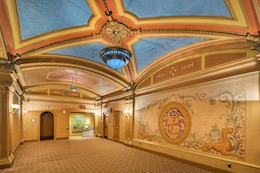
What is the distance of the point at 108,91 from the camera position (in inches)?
418

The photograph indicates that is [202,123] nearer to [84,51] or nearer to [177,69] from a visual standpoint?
[177,69]

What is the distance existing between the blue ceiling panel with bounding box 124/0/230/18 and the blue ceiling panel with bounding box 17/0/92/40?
1159 mm

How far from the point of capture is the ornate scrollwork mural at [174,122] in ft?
17.4

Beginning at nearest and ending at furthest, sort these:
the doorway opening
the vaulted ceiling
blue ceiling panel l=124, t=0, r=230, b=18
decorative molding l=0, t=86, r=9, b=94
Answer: blue ceiling panel l=124, t=0, r=230, b=18
the vaulted ceiling
decorative molding l=0, t=86, r=9, b=94
the doorway opening

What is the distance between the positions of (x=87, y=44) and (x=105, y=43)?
632 millimetres

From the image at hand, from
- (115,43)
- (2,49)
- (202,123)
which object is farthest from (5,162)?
(202,123)

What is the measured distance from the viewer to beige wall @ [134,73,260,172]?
3.75 meters

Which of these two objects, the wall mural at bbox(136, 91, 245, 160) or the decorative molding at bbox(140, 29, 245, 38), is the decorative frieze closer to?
the wall mural at bbox(136, 91, 245, 160)

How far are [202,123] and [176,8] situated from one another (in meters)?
3.39

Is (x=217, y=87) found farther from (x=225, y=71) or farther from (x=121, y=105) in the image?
(x=121, y=105)

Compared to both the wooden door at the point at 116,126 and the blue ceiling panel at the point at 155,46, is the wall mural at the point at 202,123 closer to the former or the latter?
the blue ceiling panel at the point at 155,46

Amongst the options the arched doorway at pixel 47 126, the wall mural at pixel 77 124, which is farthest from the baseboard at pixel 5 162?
the wall mural at pixel 77 124

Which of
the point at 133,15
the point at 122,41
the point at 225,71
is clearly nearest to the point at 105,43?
the point at 122,41

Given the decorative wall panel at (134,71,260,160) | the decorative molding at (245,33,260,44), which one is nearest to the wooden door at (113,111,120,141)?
the decorative wall panel at (134,71,260,160)
